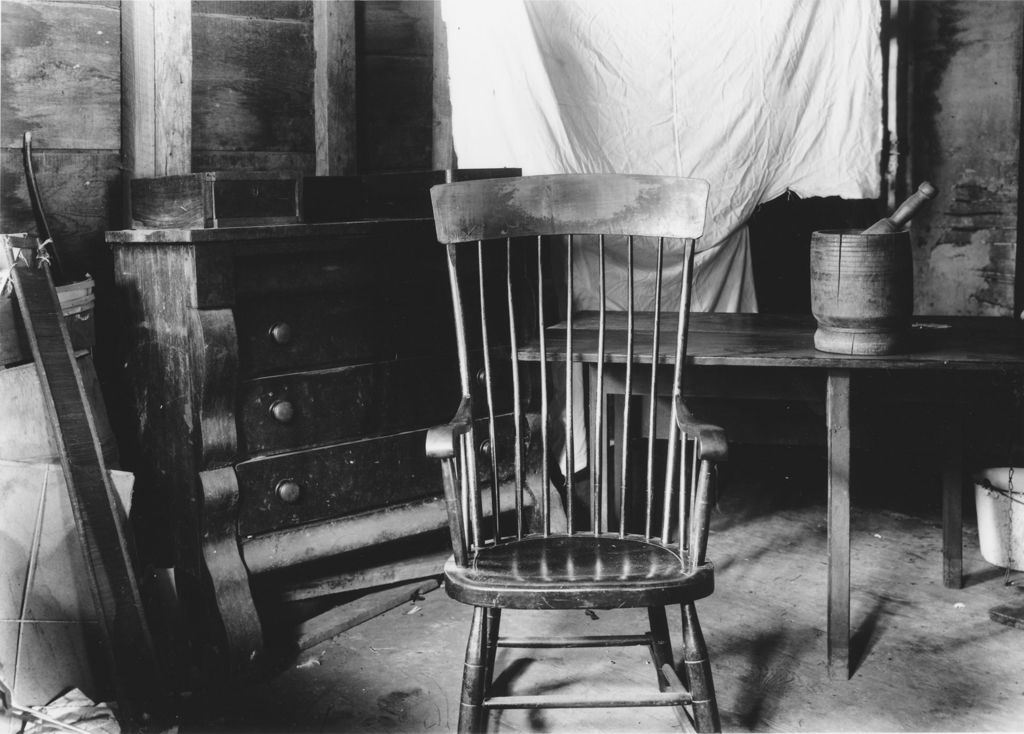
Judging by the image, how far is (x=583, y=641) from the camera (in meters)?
2.31

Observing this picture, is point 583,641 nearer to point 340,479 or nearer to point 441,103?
point 340,479

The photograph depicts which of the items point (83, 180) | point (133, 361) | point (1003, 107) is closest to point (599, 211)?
point (133, 361)

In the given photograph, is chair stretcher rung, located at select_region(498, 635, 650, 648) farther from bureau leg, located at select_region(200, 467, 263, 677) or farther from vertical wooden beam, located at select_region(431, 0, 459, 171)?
vertical wooden beam, located at select_region(431, 0, 459, 171)

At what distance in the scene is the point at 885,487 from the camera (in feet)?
14.1

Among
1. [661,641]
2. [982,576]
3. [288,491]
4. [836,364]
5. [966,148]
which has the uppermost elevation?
[966,148]

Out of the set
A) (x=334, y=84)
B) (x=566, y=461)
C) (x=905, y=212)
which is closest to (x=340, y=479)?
(x=566, y=461)

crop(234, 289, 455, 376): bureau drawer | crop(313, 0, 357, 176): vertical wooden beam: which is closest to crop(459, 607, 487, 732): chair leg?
crop(234, 289, 455, 376): bureau drawer

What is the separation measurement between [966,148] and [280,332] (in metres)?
3.35

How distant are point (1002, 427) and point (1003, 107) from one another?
7.08 feet

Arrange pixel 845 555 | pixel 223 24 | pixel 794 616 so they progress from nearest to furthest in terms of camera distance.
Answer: pixel 845 555, pixel 794 616, pixel 223 24

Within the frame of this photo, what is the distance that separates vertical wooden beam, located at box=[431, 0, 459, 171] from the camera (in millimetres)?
3545

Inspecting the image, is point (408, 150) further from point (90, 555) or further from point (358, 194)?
point (90, 555)

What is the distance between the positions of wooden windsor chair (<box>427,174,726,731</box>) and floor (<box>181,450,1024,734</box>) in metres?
0.20

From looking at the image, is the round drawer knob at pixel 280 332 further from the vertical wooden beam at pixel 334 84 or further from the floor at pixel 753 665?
the vertical wooden beam at pixel 334 84
